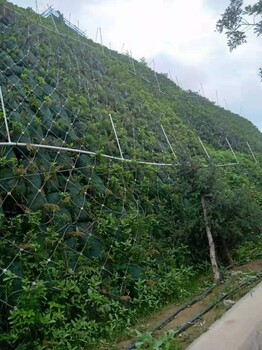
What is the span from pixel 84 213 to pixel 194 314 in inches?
68.5

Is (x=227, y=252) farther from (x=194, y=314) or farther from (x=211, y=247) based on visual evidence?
(x=194, y=314)

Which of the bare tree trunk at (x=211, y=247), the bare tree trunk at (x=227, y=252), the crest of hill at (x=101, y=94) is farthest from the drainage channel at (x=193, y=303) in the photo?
the crest of hill at (x=101, y=94)

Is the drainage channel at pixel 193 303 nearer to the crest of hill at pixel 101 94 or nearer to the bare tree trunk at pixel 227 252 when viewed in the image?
the bare tree trunk at pixel 227 252

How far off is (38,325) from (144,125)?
651 centimetres

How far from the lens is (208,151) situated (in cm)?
1120

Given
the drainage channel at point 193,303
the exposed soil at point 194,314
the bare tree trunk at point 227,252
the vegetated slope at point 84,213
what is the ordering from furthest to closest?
the bare tree trunk at point 227,252 < the vegetated slope at point 84,213 < the drainage channel at point 193,303 < the exposed soil at point 194,314

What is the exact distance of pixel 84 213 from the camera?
15.5 ft

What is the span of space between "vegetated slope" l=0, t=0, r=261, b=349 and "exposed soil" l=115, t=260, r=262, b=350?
0.63 feet

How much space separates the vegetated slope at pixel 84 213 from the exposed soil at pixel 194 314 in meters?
0.19

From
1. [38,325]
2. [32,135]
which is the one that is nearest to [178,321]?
[38,325]

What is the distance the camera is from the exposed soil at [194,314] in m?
3.30

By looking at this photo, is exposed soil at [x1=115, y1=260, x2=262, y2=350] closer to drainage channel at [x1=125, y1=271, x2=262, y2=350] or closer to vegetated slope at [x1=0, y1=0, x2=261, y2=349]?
drainage channel at [x1=125, y1=271, x2=262, y2=350]

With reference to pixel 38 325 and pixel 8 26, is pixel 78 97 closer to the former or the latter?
pixel 8 26

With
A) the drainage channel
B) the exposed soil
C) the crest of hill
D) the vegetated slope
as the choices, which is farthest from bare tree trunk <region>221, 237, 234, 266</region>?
the crest of hill
